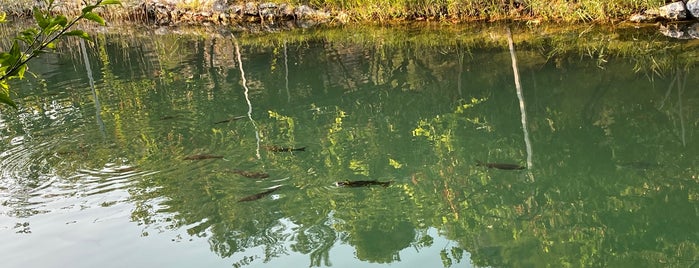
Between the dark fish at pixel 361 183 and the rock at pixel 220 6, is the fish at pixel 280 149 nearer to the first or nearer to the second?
the dark fish at pixel 361 183

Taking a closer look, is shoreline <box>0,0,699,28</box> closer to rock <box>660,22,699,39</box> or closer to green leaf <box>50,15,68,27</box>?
rock <box>660,22,699,39</box>

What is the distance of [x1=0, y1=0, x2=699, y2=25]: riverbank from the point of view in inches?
594

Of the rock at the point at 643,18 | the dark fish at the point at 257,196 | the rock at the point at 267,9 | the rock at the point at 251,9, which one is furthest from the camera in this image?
the rock at the point at 251,9

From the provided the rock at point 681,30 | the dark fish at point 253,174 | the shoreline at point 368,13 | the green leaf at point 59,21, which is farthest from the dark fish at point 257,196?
the rock at point 681,30

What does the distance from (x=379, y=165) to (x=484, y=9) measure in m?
12.0

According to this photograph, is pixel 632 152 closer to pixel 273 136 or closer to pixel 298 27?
pixel 273 136

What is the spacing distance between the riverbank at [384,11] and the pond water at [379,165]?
81.7 inches

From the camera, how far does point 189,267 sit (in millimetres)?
5066

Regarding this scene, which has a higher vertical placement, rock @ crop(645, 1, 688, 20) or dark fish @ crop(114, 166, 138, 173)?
rock @ crop(645, 1, 688, 20)

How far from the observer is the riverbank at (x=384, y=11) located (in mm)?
15094

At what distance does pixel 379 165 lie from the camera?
718 centimetres

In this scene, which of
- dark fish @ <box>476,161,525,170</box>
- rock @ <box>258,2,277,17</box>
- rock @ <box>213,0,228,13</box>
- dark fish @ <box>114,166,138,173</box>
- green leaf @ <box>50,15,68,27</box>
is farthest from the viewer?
rock @ <box>213,0,228,13</box>

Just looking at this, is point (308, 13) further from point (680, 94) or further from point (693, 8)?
point (680, 94)

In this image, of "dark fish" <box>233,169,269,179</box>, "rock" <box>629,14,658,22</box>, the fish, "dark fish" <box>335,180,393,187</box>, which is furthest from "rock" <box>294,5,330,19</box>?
"dark fish" <box>335,180,393,187</box>
